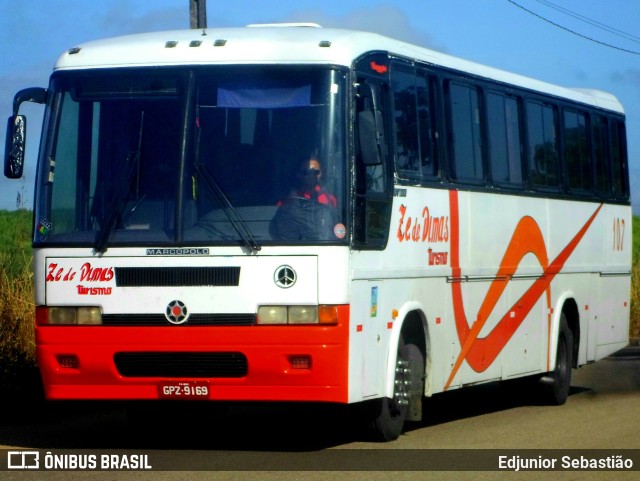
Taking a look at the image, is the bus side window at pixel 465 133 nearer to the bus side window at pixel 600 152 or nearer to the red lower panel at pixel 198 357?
the red lower panel at pixel 198 357

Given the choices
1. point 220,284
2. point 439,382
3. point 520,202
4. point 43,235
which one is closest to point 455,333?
point 439,382

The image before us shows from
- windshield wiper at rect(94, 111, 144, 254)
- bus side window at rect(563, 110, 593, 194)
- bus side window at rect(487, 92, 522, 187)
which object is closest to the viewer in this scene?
windshield wiper at rect(94, 111, 144, 254)

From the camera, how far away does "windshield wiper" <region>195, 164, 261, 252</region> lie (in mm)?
10977

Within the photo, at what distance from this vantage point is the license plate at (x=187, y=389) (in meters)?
11.2

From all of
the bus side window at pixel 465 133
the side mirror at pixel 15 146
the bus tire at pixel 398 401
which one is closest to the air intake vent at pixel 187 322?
the side mirror at pixel 15 146

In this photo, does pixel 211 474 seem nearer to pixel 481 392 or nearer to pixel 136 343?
pixel 136 343

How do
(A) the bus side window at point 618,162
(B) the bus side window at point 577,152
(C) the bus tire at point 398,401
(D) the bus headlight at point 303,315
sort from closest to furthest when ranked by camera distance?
(D) the bus headlight at point 303,315 < (C) the bus tire at point 398,401 < (B) the bus side window at point 577,152 < (A) the bus side window at point 618,162

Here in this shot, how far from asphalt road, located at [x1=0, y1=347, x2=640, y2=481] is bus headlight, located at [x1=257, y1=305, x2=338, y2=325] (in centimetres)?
107

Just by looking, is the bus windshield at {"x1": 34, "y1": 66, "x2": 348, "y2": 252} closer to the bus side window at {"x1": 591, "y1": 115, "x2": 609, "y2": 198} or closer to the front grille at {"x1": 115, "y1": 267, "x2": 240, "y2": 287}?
the front grille at {"x1": 115, "y1": 267, "x2": 240, "y2": 287}

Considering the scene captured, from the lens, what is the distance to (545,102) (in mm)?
16641

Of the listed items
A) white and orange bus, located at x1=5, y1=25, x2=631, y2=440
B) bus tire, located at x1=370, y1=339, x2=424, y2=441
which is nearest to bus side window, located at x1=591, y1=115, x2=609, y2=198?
white and orange bus, located at x1=5, y1=25, x2=631, y2=440

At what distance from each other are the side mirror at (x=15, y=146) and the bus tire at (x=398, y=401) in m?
3.53

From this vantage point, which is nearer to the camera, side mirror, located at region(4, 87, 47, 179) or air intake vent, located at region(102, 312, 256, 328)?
air intake vent, located at region(102, 312, 256, 328)

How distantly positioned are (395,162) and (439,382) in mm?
2299
